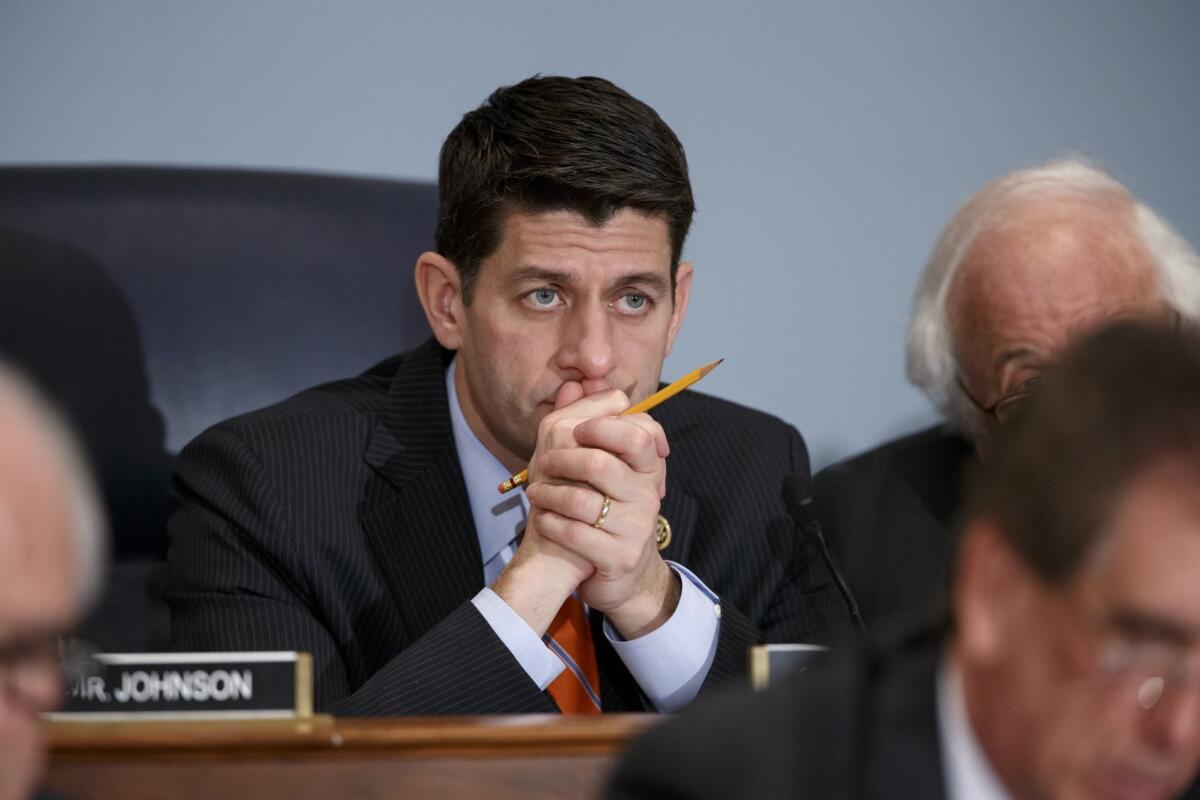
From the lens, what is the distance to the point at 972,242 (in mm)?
1950

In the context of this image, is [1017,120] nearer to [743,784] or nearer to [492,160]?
[492,160]

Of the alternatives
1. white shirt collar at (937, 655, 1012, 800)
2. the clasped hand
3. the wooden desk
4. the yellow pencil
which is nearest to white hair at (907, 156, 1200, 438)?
the yellow pencil

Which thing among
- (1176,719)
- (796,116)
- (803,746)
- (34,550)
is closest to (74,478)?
(34,550)

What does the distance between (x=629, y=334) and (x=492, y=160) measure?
0.27 meters

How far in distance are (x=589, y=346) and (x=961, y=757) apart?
101cm

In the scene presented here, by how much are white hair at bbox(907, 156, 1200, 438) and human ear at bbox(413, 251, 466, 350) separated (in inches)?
23.6

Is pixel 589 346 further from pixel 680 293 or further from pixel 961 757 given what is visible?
pixel 961 757

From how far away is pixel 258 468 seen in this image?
6.02ft

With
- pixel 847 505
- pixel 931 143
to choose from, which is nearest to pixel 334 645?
pixel 847 505

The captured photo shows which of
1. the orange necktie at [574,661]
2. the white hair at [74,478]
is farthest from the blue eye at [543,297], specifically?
the white hair at [74,478]

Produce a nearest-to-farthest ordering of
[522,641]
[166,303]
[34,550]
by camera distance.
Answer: [34,550] < [522,641] < [166,303]

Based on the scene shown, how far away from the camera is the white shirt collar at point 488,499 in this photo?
191 cm

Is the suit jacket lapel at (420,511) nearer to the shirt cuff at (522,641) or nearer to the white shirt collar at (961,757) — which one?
the shirt cuff at (522,641)

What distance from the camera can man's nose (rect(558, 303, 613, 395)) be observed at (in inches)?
69.4
